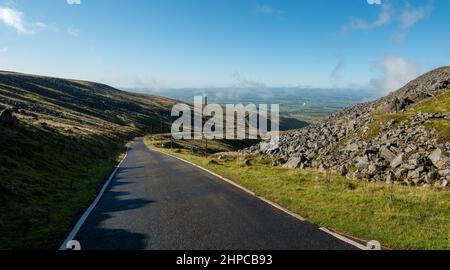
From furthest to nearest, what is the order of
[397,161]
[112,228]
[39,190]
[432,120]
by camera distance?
[432,120] → [397,161] → [39,190] → [112,228]

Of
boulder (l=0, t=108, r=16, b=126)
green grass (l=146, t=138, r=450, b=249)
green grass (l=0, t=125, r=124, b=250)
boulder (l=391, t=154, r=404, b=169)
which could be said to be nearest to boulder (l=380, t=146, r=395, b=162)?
boulder (l=391, t=154, r=404, b=169)

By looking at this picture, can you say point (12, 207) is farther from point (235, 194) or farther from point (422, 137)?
point (422, 137)

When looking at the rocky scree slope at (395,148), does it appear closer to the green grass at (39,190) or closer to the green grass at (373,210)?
the green grass at (373,210)

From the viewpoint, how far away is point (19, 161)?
28.0 meters

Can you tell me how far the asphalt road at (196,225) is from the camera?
9.55 metres

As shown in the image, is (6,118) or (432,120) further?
(6,118)

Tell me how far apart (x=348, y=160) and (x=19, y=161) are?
2957cm

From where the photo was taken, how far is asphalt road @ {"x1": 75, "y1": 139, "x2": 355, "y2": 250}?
955 centimetres

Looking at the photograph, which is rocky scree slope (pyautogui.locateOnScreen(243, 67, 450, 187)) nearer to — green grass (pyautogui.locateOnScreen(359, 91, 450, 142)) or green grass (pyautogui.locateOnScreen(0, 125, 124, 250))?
green grass (pyautogui.locateOnScreen(359, 91, 450, 142))

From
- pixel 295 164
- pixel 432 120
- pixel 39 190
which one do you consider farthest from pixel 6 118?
pixel 432 120

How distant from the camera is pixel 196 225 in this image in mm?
11648

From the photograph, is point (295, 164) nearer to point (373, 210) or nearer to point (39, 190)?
point (373, 210)

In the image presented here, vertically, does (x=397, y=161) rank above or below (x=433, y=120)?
below
